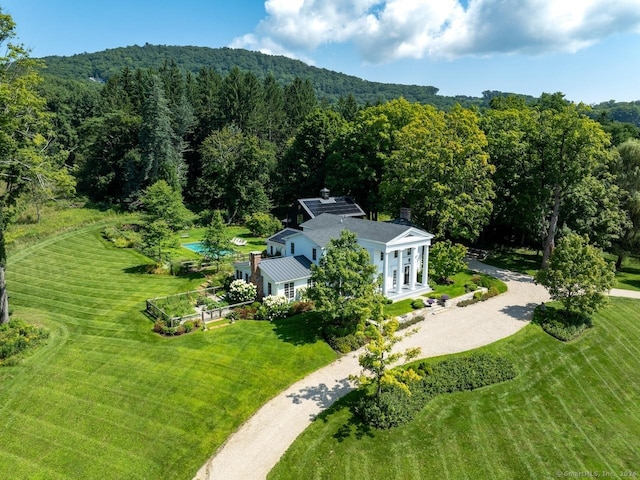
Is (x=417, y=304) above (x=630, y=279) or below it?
above

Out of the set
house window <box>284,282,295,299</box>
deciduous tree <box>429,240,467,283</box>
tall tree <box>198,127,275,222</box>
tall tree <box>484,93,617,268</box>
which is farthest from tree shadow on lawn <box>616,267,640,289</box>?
tall tree <box>198,127,275,222</box>

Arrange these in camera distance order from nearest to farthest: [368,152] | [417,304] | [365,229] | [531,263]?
[417,304], [365,229], [531,263], [368,152]

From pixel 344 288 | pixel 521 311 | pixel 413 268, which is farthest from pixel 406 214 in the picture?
pixel 344 288

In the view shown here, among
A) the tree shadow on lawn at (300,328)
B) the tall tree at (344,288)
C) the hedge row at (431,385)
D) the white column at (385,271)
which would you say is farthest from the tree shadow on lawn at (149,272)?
the hedge row at (431,385)

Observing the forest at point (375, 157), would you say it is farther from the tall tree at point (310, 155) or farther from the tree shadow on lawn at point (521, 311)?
the tree shadow on lawn at point (521, 311)

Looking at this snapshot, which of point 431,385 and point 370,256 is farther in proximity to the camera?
point 370,256

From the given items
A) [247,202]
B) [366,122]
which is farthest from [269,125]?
[366,122]

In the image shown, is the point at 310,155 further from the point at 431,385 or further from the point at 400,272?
the point at 431,385
